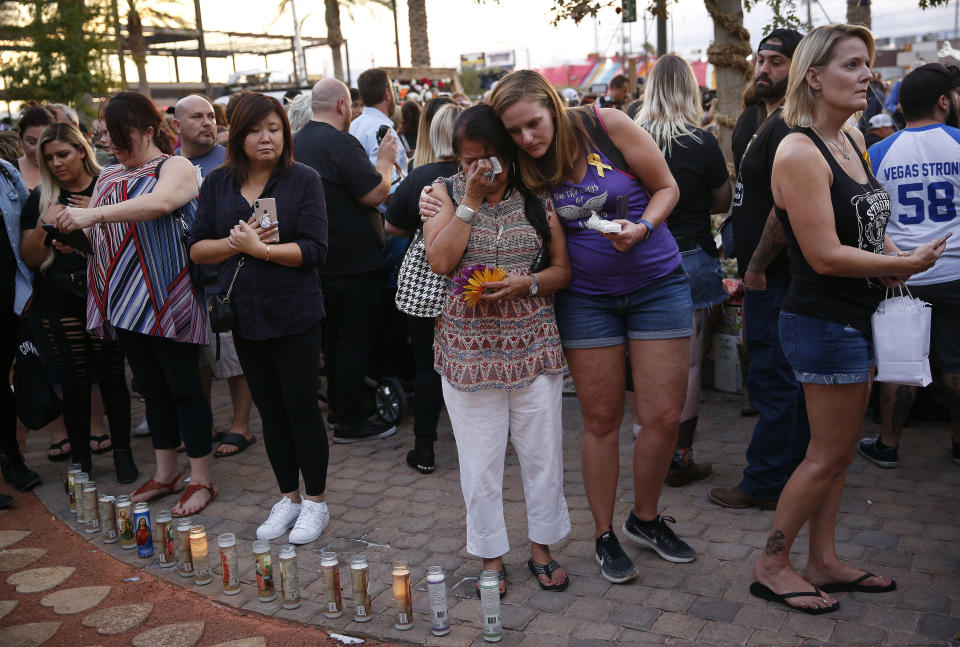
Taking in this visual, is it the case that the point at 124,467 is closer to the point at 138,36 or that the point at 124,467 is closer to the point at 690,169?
the point at 690,169

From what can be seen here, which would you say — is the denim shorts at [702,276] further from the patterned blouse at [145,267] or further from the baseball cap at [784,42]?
the patterned blouse at [145,267]

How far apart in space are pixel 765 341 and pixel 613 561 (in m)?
1.47

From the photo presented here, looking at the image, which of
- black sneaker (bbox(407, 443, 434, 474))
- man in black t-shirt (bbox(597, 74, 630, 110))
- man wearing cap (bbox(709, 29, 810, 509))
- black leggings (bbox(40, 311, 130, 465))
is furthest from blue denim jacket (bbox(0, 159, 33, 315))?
man in black t-shirt (bbox(597, 74, 630, 110))

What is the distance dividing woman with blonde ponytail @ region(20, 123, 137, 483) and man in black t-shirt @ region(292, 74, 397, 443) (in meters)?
1.33

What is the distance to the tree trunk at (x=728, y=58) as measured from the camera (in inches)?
316

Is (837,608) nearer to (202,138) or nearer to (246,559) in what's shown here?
(246,559)

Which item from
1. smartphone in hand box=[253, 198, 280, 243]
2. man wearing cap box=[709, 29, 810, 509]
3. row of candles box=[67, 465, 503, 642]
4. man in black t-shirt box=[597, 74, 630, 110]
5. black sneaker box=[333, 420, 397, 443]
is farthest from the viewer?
man in black t-shirt box=[597, 74, 630, 110]

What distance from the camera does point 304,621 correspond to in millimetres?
3662

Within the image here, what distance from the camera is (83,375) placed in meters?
5.45

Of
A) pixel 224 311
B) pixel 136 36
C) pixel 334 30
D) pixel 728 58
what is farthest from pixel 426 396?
pixel 136 36

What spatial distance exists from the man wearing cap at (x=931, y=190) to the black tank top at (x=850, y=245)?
1140 mm

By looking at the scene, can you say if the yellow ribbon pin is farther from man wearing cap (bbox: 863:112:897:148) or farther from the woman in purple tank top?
man wearing cap (bbox: 863:112:897:148)

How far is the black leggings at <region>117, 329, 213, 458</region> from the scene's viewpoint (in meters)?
4.93

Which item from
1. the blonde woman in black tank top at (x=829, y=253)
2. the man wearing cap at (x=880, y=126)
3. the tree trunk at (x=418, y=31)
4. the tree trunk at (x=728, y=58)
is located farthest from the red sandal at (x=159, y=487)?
the tree trunk at (x=418, y=31)
